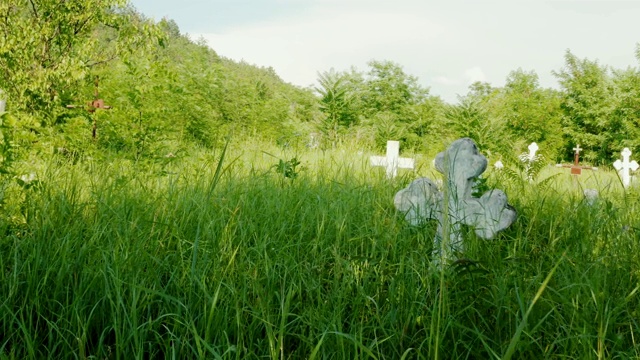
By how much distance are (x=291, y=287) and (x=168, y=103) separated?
4.63 meters

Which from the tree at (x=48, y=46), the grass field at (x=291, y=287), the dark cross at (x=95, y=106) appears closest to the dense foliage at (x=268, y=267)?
the grass field at (x=291, y=287)

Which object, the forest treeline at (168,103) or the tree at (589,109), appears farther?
the tree at (589,109)

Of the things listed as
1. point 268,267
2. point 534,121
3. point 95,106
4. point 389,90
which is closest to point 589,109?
point 534,121

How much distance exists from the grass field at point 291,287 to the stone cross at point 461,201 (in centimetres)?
10

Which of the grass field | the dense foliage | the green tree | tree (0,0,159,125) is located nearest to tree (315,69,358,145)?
tree (0,0,159,125)

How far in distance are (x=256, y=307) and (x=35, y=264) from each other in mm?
880

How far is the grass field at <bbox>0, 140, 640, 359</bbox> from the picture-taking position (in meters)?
1.55

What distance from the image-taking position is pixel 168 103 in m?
6.00

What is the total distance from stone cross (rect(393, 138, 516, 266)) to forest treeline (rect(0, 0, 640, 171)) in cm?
157

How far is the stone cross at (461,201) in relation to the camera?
2.67 m

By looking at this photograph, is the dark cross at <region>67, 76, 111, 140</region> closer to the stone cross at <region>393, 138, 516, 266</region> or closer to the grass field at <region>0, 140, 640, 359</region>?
the grass field at <region>0, 140, 640, 359</region>

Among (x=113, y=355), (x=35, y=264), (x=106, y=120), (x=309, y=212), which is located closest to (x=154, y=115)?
(x=106, y=120)

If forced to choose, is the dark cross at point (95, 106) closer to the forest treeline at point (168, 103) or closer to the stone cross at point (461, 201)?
the forest treeline at point (168, 103)

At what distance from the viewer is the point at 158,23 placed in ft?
28.9
